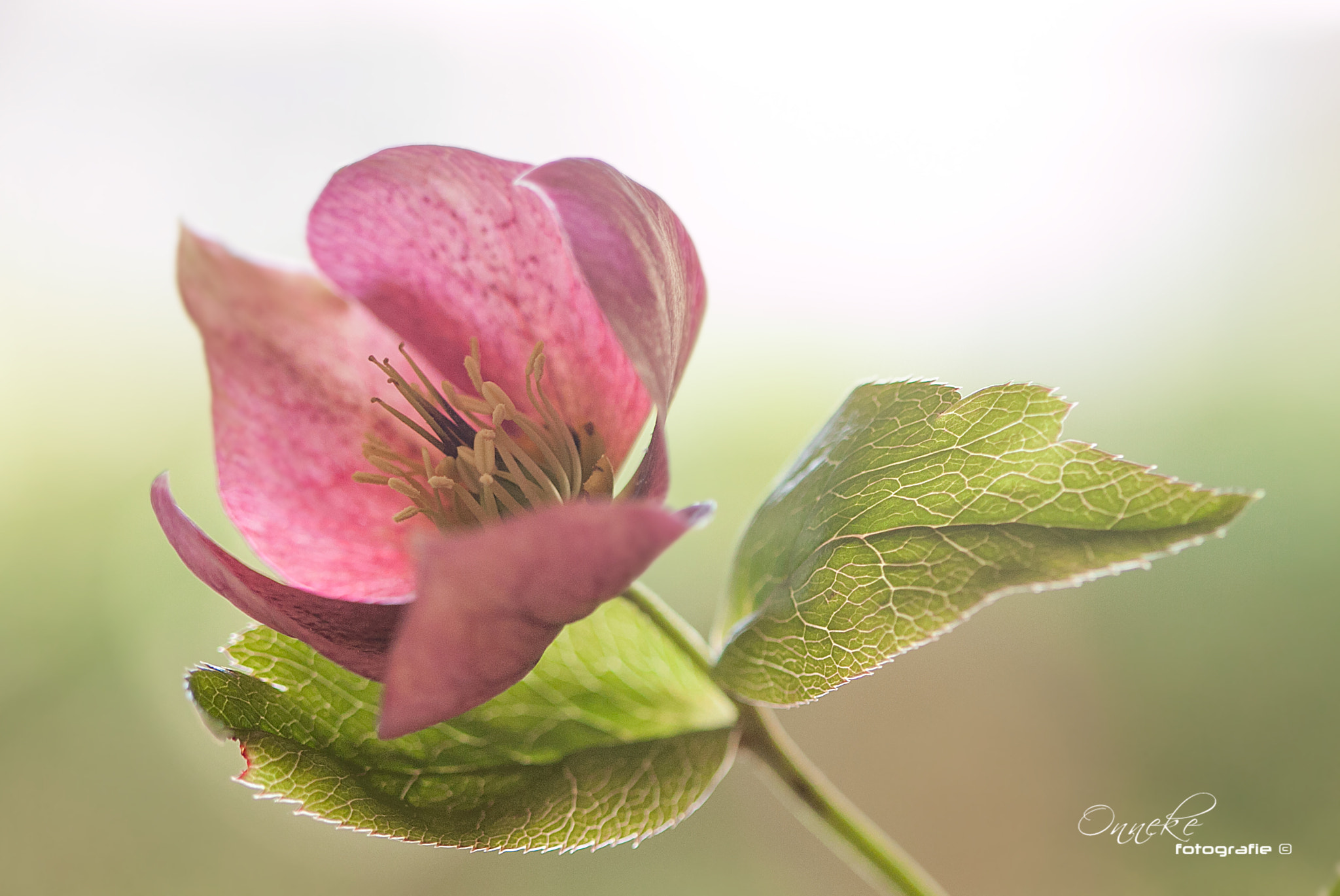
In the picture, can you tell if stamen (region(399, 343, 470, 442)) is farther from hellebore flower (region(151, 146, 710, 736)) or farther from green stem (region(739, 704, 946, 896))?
green stem (region(739, 704, 946, 896))

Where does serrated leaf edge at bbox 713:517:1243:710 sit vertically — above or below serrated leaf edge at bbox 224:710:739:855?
above

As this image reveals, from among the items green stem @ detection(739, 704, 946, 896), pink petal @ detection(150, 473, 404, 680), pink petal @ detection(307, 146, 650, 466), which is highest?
pink petal @ detection(307, 146, 650, 466)

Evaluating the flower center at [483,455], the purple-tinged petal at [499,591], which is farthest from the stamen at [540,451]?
the purple-tinged petal at [499,591]

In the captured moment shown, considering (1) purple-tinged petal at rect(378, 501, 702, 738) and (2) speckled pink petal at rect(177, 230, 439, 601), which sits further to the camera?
(2) speckled pink petal at rect(177, 230, 439, 601)

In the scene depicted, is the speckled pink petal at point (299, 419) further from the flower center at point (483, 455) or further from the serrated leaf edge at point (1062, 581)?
the serrated leaf edge at point (1062, 581)

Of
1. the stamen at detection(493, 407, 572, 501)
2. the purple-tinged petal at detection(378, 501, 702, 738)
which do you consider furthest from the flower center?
the purple-tinged petal at detection(378, 501, 702, 738)
